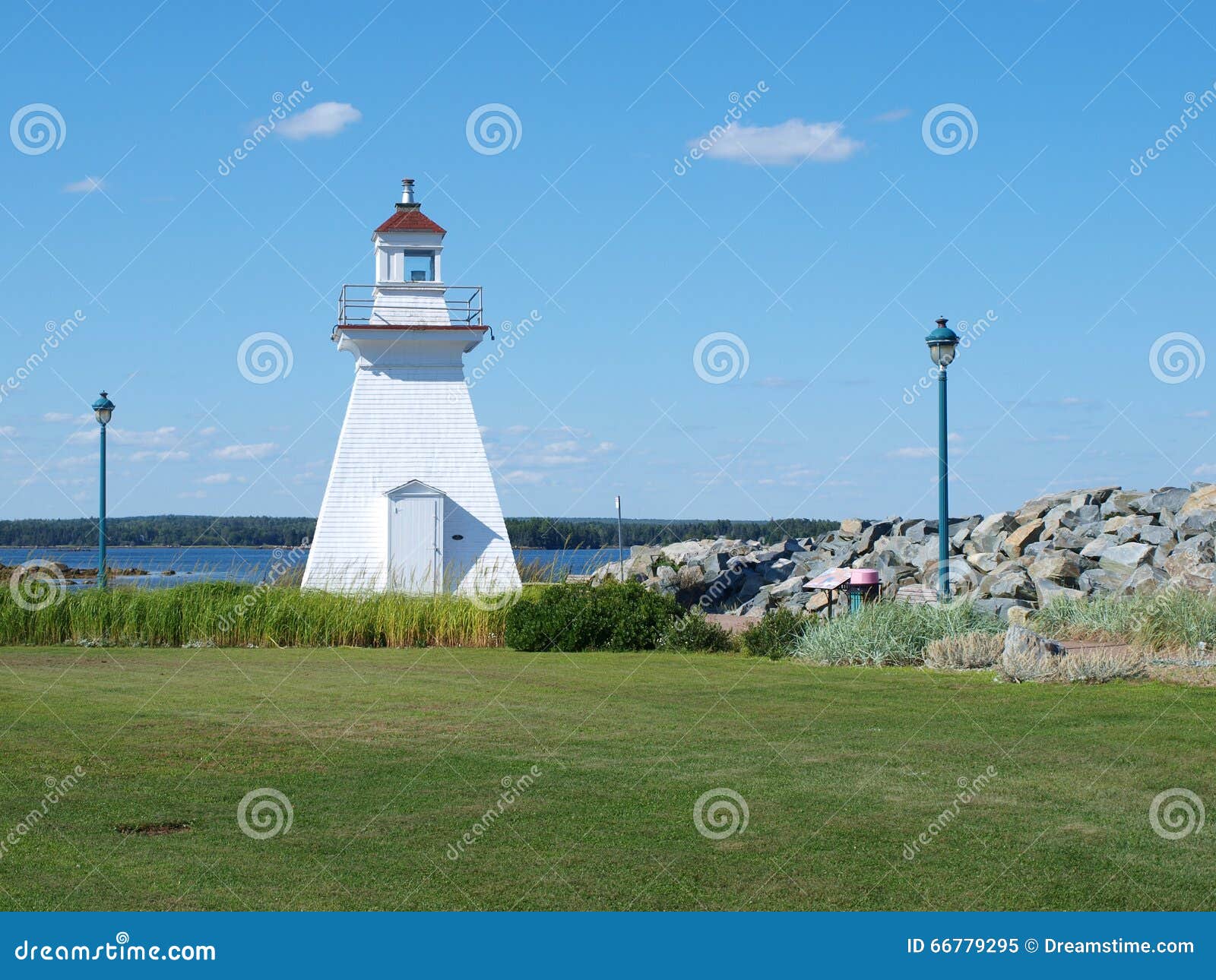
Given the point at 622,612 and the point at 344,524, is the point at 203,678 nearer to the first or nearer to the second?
the point at 622,612

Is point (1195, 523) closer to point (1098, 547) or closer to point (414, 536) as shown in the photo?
point (1098, 547)

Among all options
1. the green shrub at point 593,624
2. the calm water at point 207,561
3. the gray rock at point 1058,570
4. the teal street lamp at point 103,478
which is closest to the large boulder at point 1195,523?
the gray rock at point 1058,570

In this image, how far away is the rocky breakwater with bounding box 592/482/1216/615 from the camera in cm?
1817

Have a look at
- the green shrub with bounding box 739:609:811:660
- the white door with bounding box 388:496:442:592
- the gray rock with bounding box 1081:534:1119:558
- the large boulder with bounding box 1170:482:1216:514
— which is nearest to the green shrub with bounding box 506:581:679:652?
the green shrub with bounding box 739:609:811:660

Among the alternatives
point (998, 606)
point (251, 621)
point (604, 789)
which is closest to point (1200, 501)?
point (998, 606)

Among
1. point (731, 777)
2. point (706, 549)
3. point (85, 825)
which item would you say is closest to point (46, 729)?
point (85, 825)

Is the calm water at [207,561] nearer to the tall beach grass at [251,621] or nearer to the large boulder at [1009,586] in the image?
the tall beach grass at [251,621]

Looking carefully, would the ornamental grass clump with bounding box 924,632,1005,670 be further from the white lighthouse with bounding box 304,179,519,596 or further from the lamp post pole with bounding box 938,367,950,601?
the white lighthouse with bounding box 304,179,519,596

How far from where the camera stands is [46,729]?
31.3ft

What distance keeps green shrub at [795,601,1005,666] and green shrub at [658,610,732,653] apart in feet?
5.54

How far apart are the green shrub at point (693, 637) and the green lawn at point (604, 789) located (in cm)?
346

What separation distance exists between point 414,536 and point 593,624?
6908mm

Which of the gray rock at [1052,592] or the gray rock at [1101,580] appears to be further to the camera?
the gray rock at [1101,580]

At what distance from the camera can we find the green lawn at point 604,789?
5449 millimetres
